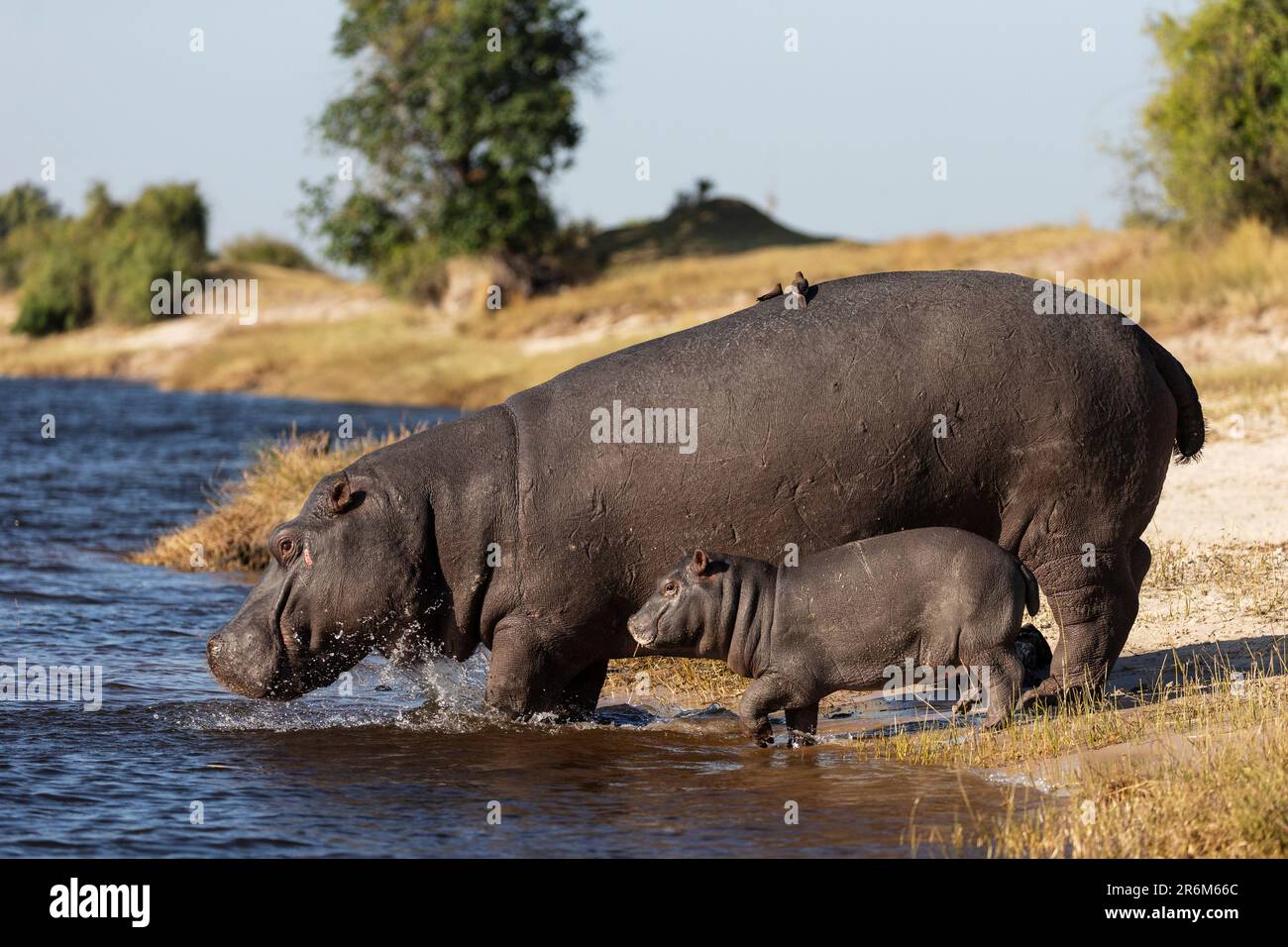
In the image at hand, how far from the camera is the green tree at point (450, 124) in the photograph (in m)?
47.8

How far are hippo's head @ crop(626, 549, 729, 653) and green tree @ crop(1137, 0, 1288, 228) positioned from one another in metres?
26.5

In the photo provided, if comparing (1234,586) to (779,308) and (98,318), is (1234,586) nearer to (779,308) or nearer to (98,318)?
(779,308)

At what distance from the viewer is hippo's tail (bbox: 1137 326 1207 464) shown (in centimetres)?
883

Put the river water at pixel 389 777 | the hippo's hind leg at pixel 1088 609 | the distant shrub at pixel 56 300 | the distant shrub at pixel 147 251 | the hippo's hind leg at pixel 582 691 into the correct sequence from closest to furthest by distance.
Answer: the river water at pixel 389 777, the hippo's hind leg at pixel 1088 609, the hippo's hind leg at pixel 582 691, the distant shrub at pixel 147 251, the distant shrub at pixel 56 300

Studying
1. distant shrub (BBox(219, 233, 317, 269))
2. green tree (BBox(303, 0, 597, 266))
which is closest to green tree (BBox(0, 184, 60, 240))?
distant shrub (BBox(219, 233, 317, 269))

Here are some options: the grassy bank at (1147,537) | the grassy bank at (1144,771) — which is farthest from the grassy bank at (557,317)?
the grassy bank at (1144,771)

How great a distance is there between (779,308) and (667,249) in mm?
48701

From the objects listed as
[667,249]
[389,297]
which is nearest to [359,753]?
[389,297]

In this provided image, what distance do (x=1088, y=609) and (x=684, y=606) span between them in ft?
7.07

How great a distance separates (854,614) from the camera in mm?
8320

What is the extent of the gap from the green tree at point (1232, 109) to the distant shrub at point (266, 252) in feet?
165

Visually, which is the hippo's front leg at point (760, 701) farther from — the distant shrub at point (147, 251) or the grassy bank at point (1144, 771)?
the distant shrub at point (147, 251)
